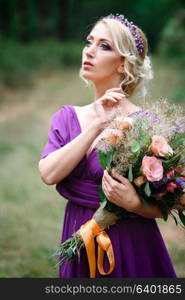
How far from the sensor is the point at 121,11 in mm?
24359

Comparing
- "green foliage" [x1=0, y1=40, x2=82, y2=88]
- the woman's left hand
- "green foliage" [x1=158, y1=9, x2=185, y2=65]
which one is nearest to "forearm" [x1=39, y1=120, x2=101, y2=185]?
the woman's left hand

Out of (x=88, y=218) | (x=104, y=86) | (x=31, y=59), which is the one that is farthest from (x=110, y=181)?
(x=31, y=59)

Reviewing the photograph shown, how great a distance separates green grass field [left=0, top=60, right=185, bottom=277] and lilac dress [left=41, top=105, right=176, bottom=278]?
1.86ft

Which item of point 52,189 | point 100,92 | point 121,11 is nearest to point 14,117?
point 52,189

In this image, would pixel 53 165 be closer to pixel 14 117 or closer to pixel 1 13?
pixel 14 117

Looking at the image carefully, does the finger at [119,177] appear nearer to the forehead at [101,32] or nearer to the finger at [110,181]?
the finger at [110,181]

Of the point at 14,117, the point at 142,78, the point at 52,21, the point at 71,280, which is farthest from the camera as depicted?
the point at 52,21

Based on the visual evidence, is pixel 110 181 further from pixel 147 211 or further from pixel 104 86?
pixel 104 86

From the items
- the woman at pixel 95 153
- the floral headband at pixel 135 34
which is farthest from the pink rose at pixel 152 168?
the floral headband at pixel 135 34

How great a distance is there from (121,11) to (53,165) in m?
22.7

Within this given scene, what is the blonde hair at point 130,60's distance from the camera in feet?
9.75

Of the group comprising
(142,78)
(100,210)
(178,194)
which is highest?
(142,78)

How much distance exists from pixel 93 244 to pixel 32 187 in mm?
5679

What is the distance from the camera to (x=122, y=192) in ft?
8.57
